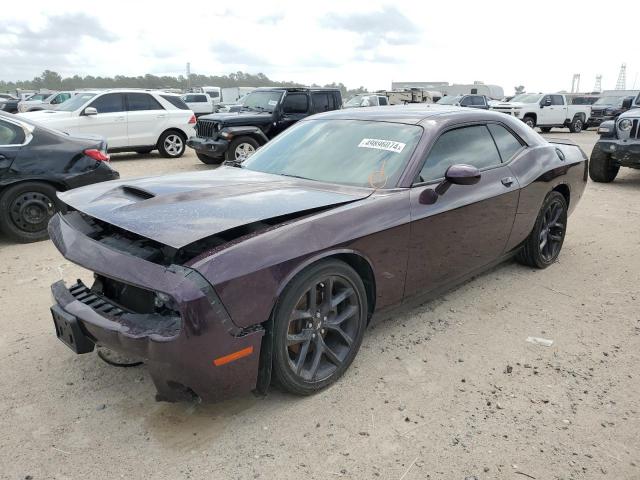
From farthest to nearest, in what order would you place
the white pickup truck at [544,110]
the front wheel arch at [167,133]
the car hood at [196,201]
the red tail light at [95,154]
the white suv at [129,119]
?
the white pickup truck at [544,110]
the front wheel arch at [167,133]
the white suv at [129,119]
the red tail light at [95,154]
the car hood at [196,201]

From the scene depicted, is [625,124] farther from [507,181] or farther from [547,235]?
[507,181]

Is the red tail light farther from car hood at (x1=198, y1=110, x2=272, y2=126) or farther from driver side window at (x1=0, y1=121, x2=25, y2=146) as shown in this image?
car hood at (x1=198, y1=110, x2=272, y2=126)

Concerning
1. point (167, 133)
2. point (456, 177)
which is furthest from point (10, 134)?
point (167, 133)

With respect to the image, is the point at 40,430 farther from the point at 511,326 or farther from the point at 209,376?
the point at 511,326

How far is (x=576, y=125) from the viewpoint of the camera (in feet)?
76.7

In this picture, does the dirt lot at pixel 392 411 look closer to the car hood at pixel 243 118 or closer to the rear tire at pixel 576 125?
the car hood at pixel 243 118

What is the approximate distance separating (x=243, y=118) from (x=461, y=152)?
7753mm

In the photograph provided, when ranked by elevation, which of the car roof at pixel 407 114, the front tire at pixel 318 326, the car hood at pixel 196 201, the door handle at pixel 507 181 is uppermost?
the car roof at pixel 407 114

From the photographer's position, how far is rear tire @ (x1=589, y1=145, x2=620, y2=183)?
9.54 metres

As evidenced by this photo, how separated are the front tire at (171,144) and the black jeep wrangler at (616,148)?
30.6ft

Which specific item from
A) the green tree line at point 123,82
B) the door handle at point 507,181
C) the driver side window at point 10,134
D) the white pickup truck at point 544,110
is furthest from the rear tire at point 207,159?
the green tree line at point 123,82

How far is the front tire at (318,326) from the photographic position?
2582 mm

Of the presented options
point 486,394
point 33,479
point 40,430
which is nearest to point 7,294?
point 40,430

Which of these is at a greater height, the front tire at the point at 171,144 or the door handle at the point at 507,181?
the door handle at the point at 507,181
